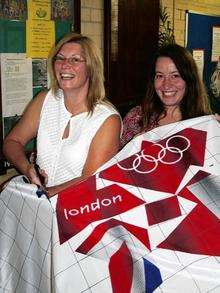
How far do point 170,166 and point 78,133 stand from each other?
47cm

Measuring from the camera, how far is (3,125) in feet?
7.75

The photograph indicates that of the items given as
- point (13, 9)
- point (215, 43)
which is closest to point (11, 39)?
point (13, 9)

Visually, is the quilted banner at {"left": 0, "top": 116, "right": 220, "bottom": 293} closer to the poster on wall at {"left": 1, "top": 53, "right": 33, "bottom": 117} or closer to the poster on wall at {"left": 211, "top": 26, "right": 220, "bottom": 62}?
the poster on wall at {"left": 1, "top": 53, "right": 33, "bottom": 117}

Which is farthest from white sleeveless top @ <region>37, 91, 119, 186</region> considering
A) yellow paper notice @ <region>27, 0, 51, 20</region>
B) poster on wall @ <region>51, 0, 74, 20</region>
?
poster on wall @ <region>51, 0, 74, 20</region>

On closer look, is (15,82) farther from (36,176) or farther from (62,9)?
(36,176)

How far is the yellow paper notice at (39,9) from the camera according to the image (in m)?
2.41

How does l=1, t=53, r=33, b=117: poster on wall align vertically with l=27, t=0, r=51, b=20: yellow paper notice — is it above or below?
below

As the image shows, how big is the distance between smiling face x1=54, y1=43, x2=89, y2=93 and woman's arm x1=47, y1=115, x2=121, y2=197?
224 mm

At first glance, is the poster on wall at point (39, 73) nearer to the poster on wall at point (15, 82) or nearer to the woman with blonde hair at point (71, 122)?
the poster on wall at point (15, 82)

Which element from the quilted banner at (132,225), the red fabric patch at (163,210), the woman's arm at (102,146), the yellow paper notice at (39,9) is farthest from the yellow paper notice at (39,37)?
the red fabric patch at (163,210)

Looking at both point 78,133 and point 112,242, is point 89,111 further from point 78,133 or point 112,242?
point 112,242

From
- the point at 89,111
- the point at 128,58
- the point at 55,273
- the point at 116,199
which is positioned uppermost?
the point at 128,58

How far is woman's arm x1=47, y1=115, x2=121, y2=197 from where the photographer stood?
5.88ft

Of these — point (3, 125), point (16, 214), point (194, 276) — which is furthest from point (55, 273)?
point (3, 125)
